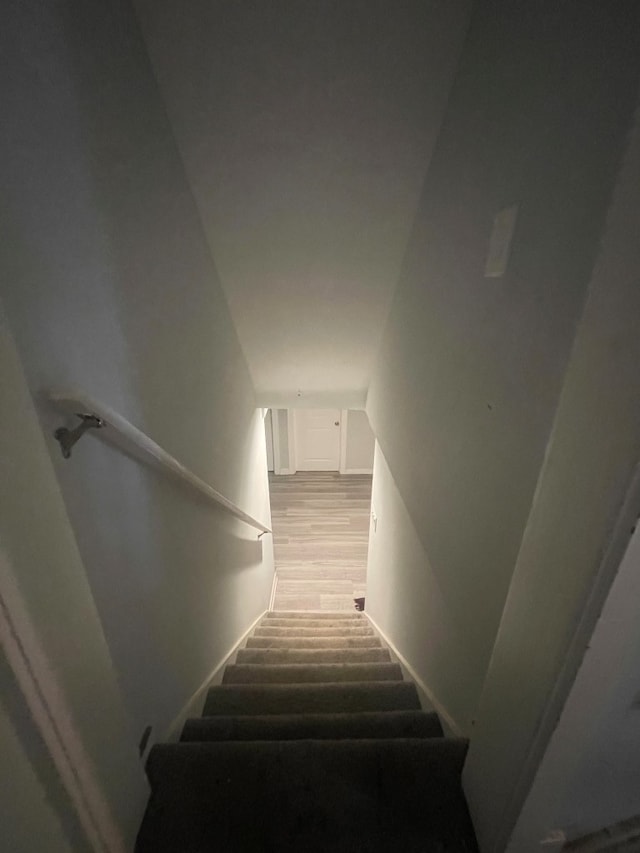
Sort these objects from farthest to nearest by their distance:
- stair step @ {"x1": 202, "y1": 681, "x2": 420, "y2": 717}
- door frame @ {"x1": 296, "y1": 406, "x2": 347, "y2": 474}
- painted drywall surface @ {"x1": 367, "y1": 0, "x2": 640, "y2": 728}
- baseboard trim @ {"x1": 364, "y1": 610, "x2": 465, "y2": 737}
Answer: door frame @ {"x1": 296, "y1": 406, "x2": 347, "y2": 474}
stair step @ {"x1": 202, "y1": 681, "x2": 420, "y2": 717}
baseboard trim @ {"x1": 364, "y1": 610, "x2": 465, "y2": 737}
painted drywall surface @ {"x1": 367, "y1": 0, "x2": 640, "y2": 728}

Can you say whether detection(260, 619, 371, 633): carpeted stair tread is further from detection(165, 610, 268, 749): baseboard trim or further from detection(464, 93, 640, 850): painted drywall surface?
detection(464, 93, 640, 850): painted drywall surface

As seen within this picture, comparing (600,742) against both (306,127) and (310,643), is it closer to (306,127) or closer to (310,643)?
(306,127)

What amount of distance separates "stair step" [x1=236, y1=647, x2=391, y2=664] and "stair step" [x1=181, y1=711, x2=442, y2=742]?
3.03 ft

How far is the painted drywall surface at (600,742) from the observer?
20.7 inches

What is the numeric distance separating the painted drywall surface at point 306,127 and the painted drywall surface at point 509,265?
0.14m

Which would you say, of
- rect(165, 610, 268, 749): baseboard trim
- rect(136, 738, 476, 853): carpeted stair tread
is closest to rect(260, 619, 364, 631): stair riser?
rect(165, 610, 268, 749): baseboard trim

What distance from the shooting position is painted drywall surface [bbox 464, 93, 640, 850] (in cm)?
45

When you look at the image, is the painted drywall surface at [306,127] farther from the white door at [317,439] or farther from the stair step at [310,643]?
the white door at [317,439]

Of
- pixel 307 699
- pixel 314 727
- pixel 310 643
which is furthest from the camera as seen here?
pixel 310 643

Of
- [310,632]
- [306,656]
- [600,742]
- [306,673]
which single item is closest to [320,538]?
[310,632]

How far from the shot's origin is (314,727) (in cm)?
123

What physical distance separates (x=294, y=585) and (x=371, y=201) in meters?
Result: 4.11

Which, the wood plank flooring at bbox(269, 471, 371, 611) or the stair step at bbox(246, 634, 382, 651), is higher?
the stair step at bbox(246, 634, 382, 651)

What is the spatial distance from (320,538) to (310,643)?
2.62 metres
